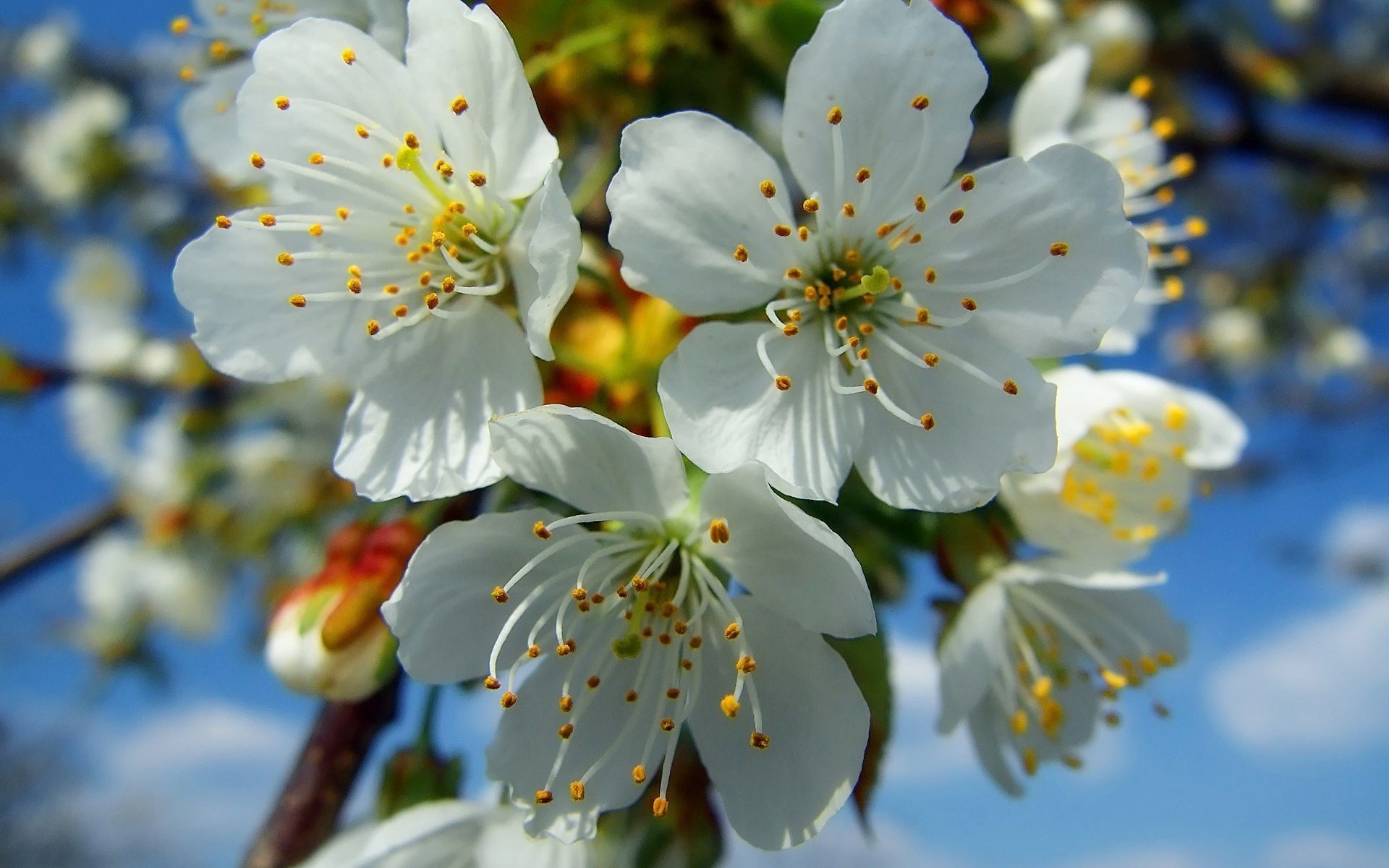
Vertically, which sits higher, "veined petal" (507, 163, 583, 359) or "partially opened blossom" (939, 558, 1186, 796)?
"veined petal" (507, 163, 583, 359)

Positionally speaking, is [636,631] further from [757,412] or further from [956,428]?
[956,428]

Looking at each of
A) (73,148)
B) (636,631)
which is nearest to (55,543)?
(73,148)

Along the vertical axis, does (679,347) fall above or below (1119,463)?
above

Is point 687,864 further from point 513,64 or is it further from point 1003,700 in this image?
point 513,64

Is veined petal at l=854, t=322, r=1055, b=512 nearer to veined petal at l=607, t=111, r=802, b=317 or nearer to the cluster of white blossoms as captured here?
the cluster of white blossoms

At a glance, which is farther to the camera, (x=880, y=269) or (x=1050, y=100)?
(x=1050, y=100)

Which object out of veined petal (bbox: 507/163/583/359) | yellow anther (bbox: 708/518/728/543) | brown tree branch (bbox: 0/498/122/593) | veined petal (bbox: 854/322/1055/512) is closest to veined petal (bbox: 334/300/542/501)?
veined petal (bbox: 507/163/583/359)

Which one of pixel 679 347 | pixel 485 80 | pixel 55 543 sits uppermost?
pixel 485 80
